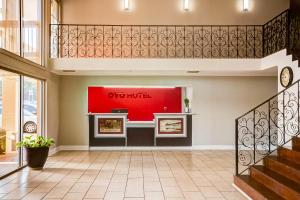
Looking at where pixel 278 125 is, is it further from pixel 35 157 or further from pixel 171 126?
pixel 35 157

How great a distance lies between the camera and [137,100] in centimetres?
1202

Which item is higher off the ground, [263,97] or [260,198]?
[263,97]

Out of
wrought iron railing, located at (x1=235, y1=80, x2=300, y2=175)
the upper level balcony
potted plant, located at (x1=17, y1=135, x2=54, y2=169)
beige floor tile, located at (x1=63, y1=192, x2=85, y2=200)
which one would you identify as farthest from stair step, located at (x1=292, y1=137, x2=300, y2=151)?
potted plant, located at (x1=17, y1=135, x2=54, y2=169)

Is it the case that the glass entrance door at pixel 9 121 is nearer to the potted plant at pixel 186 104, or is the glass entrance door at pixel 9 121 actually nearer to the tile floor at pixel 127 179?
the tile floor at pixel 127 179

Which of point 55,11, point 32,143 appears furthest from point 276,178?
point 55,11

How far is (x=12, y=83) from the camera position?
6.96 metres

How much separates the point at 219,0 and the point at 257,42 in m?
1.86

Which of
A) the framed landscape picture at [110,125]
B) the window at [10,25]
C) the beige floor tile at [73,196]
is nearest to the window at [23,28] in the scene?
the window at [10,25]

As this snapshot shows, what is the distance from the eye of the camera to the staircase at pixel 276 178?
433 centimetres

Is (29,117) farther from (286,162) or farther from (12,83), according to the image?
(286,162)

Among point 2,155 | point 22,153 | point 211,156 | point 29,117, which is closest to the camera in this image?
point 2,155

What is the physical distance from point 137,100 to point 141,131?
5.95 ft

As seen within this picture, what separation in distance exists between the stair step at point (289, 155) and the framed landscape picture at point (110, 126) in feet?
18.8

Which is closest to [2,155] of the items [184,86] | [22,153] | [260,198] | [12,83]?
[22,153]
